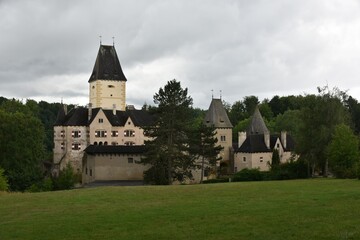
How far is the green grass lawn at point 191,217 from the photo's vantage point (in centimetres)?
1725

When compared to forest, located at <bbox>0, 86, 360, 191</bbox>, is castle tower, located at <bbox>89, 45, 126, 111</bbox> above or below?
above

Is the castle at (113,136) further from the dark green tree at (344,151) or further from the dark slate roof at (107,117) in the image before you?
the dark green tree at (344,151)

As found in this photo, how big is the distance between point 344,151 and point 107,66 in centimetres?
4384

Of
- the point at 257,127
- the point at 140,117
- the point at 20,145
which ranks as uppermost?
the point at 140,117

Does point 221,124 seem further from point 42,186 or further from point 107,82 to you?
point 42,186

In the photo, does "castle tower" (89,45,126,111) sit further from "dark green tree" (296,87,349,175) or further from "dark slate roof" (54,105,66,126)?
"dark green tree" (296,87,349,175)

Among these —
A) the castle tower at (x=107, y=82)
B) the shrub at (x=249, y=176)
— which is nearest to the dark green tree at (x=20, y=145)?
the castle tower at (x=107, y=82)

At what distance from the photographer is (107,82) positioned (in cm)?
8162

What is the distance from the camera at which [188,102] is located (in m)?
54.4

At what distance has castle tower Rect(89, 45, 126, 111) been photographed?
81438 millimetres

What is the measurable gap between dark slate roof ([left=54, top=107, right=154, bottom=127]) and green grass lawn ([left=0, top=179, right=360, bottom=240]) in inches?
1821

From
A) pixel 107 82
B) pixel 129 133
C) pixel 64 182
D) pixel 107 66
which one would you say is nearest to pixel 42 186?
pixel 64 182

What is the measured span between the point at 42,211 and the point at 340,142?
105 ft

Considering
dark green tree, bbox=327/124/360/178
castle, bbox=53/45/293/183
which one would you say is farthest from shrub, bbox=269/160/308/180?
castle, bbox=53/45/293/183
